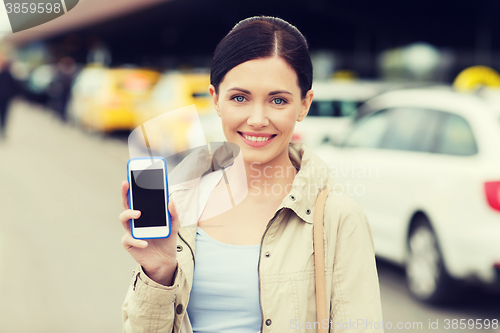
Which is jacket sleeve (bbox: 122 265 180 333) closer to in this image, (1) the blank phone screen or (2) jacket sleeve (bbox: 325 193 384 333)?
(1) the blank phone screen

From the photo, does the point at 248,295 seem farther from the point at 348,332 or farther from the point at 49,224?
the point at 49,224

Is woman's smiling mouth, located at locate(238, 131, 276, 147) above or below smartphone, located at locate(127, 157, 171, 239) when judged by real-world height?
above

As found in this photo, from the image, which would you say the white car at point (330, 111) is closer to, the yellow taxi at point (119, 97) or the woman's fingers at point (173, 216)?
the woman's fingers at point (173, 216)

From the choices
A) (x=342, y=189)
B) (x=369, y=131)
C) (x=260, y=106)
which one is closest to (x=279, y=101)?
(x=260, y=106)

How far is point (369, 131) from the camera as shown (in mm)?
6398

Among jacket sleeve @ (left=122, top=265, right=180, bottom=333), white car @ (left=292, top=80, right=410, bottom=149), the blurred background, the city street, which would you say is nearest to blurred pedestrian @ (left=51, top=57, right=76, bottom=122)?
the blurred background

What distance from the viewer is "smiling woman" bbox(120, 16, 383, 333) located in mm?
1798

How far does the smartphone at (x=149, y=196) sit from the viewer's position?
5.62 ft

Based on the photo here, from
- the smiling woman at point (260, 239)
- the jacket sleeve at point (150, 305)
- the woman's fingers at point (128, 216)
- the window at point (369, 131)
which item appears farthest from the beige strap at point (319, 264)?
the window at point (369, 131)

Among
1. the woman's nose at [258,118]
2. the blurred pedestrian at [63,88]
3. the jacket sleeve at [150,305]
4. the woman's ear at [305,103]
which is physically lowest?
the jacket sleeve at [150,305]

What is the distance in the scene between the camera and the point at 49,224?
7605 mm

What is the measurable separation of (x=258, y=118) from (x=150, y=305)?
0.66 m

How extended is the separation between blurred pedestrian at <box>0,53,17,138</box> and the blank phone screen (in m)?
16.2

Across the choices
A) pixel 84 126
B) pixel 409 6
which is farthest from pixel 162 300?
pixel 409 6
